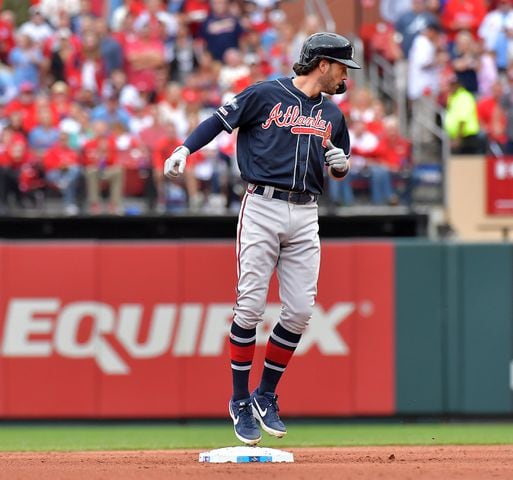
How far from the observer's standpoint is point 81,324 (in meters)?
11.7

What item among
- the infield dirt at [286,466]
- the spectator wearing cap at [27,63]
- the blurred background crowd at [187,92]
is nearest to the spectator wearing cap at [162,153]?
the blurred background crowd at [187,92]

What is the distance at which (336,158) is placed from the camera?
270 inches

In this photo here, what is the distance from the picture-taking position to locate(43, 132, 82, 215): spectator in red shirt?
12375 millimetres

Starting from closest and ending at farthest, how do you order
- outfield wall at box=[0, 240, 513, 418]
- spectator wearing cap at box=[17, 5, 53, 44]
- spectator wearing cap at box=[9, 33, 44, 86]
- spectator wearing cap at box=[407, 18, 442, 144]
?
outfield wall at box=[0, 240, 513, 418] → spectator wearing cap at box=[407, 18, 442, 144] → spectator wearing cap at box=[9, 33, 44, 86] → spectator wearing cap at box=[17, 5, 53, 44]

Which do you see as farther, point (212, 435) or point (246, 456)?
point (212, 435)

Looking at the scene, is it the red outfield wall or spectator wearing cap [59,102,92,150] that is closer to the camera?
the red outfield wall

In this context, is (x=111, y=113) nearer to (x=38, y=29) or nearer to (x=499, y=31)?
(x=38, y=29)

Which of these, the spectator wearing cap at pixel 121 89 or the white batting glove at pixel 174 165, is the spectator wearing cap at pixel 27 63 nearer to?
the spectator wearing cap at pixel 121 89

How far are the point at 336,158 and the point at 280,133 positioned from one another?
0.34m

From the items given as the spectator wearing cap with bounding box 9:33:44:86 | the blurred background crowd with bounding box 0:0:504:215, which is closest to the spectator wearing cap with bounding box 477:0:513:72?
the blurred background crowd with bounding box 0:0:504:215

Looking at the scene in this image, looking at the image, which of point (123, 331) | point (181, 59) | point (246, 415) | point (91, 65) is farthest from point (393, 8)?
point (246, 415)

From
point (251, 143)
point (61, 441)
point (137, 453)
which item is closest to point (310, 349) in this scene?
point (61, 441)

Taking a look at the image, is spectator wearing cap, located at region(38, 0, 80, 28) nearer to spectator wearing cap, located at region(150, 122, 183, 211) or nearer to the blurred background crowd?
the blurred background crowd

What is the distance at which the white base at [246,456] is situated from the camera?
22.1 feet
